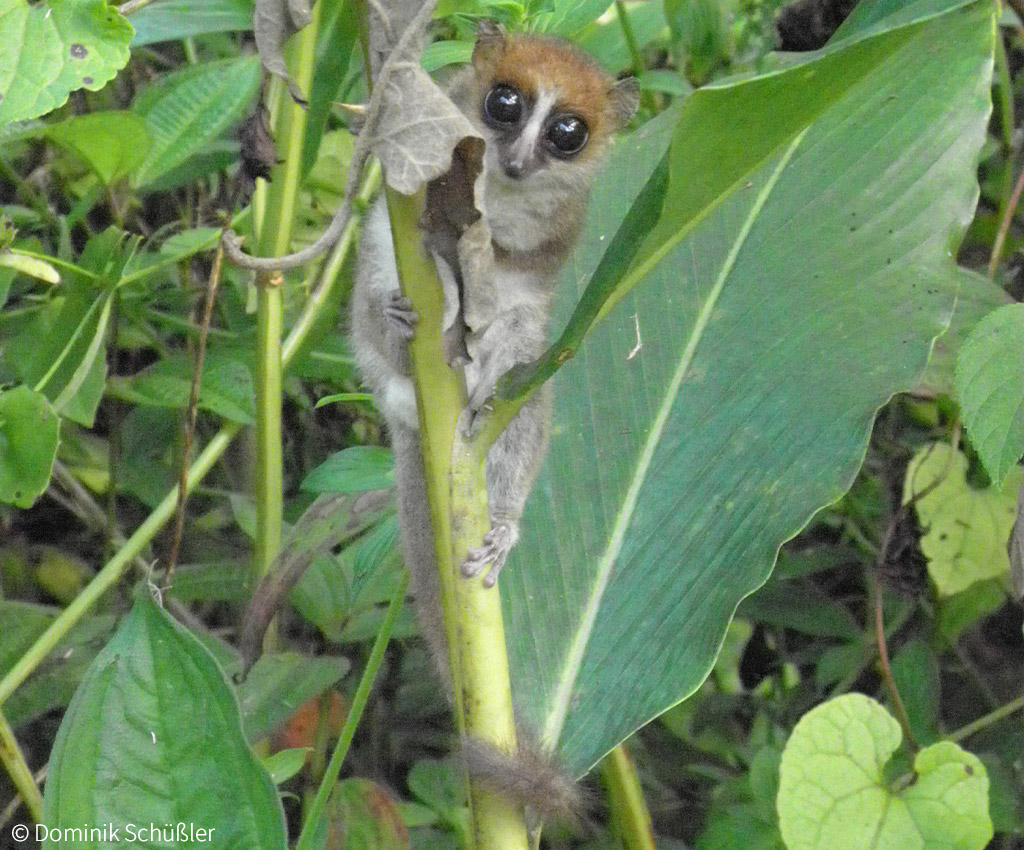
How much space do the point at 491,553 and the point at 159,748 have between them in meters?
0.39

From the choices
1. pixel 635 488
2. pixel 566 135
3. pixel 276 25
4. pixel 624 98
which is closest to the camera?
pixel 276 25

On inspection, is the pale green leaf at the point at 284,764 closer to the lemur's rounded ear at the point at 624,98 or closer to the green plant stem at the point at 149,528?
the green plant stem at the point at 149,528

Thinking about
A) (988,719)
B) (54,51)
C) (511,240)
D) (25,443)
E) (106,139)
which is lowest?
→ (988,719)

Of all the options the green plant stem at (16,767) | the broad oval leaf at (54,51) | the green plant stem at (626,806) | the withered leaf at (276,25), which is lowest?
the green plant stem at (626,806)

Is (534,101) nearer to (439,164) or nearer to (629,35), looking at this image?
(629,35)

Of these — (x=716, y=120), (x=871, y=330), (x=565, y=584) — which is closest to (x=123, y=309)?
(x=565, y=584)

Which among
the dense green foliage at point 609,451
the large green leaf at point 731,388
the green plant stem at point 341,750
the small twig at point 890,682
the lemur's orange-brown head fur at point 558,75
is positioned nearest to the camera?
the dense green foliage at point 609,451

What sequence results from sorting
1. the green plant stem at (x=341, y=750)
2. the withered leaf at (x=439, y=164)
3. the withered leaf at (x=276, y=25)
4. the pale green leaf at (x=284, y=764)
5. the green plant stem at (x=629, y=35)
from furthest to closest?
the green plant stem at (x=629, y=35) < the pale green leaf at (x=284, y=764) < the green plant stem at (x=341, y=750) < the withered leaf at (x=276, y=25) < the withered leaf at (x=439, y=164)

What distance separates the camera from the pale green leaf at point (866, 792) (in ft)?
5.24

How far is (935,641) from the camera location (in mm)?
2584

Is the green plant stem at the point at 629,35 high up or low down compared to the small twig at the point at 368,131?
down

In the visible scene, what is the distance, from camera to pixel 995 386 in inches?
54.1

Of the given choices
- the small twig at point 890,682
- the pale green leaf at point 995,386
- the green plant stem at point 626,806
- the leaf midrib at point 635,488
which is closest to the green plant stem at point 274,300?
the leaf midrib at point 635,488

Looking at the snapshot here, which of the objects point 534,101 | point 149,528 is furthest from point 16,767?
point 534,101
